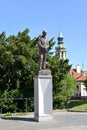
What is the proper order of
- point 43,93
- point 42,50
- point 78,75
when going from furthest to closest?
point 78,75 < point 42,50 < point 43,93

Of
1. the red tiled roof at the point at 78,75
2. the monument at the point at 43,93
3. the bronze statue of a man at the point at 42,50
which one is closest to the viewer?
the monument at the point at 43,93

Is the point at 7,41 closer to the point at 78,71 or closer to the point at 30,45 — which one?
the point at 30,45

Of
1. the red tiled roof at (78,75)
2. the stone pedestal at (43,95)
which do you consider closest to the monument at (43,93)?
the stone pedestal at (43,95)

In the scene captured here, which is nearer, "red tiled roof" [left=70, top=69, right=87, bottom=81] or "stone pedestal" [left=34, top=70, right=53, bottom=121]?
"stone pedestal" [left=34, top=70, right=53, bottom=121]

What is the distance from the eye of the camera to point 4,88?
A: 3538cm

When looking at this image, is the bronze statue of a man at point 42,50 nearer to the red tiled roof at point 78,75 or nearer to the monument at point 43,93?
the monument at point 43,93

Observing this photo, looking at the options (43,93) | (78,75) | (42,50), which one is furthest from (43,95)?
(78,75)

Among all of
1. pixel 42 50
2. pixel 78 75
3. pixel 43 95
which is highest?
pixel 78 75

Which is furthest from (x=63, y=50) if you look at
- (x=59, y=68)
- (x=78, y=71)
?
(x=59, y=68)

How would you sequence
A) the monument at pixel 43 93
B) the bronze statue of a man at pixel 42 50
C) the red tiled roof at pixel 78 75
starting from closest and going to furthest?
the monument at pixel 43 93 < the bronze statue of a man at pixel 42 50 < the red tiled roof at pixel 78 75

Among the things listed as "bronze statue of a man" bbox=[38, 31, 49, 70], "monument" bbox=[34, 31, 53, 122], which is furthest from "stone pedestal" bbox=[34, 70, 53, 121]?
"bronze statue of a man" bbox=[38, 31, 49, 70]

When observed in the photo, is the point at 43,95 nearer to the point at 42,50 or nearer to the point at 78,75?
the point at 42,50

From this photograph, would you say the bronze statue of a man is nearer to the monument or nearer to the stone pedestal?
Result: the monument

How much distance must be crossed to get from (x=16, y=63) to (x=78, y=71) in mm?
91734
